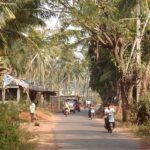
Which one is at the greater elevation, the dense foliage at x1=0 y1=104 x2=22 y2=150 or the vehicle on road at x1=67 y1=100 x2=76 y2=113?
the vehicle on road at x1=67 y1=100 x2=76 y2=113

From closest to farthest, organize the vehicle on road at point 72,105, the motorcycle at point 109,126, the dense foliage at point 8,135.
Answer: the dense foliage at point 8,135
the motorcycle at point 109,126
the vehicle on road at point 72,105

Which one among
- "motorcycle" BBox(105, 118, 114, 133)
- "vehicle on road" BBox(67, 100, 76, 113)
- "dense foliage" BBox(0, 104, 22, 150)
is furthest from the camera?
"vehicle on road" BBox(67, 100, 76, 113)

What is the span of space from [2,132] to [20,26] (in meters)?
10.2

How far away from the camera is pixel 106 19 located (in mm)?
31359

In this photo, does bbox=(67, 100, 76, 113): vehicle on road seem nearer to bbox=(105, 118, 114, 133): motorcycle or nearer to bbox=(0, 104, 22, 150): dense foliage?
bbox=(105, 118, 114, 133): motorcycle

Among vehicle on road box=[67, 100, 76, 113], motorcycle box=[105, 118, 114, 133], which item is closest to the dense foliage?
motorcycle box=[105, 118, 114, 133]

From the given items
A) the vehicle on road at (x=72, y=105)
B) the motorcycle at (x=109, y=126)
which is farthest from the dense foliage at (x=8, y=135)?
the vehicle on road at (x=72, y=105)

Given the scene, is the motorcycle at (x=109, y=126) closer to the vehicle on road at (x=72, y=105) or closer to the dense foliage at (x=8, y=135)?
the dense foliage at (x=8, y=135)

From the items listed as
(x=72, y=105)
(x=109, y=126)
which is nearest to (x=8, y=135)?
(x=109, y=126)

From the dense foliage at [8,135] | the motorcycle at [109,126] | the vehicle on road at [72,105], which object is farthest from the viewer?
the vehicle on road at [72,105]

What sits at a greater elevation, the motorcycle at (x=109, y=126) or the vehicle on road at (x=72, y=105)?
the vehicle on road at (x=72, y=105)

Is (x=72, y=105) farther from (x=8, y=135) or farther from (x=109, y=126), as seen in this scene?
(x=8, y=135)

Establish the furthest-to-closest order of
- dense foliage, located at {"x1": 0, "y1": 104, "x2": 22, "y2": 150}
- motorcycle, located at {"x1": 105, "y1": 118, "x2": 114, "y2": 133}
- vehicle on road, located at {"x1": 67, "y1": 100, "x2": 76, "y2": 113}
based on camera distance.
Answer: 1. vehicle on road, located at {"x1": 67, "y1": 100, "x2": 76, "y2": 113}
2. motorcycle, located at {"x1": 105, "y1": 118, "x2": 114, "y2": 133}
3. dense foliage, located at {"x1": 0, "y1": 104, "x2": 22, "y2": 150}

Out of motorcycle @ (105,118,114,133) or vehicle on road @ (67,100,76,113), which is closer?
motorcycle @ (105,118,114,133)
